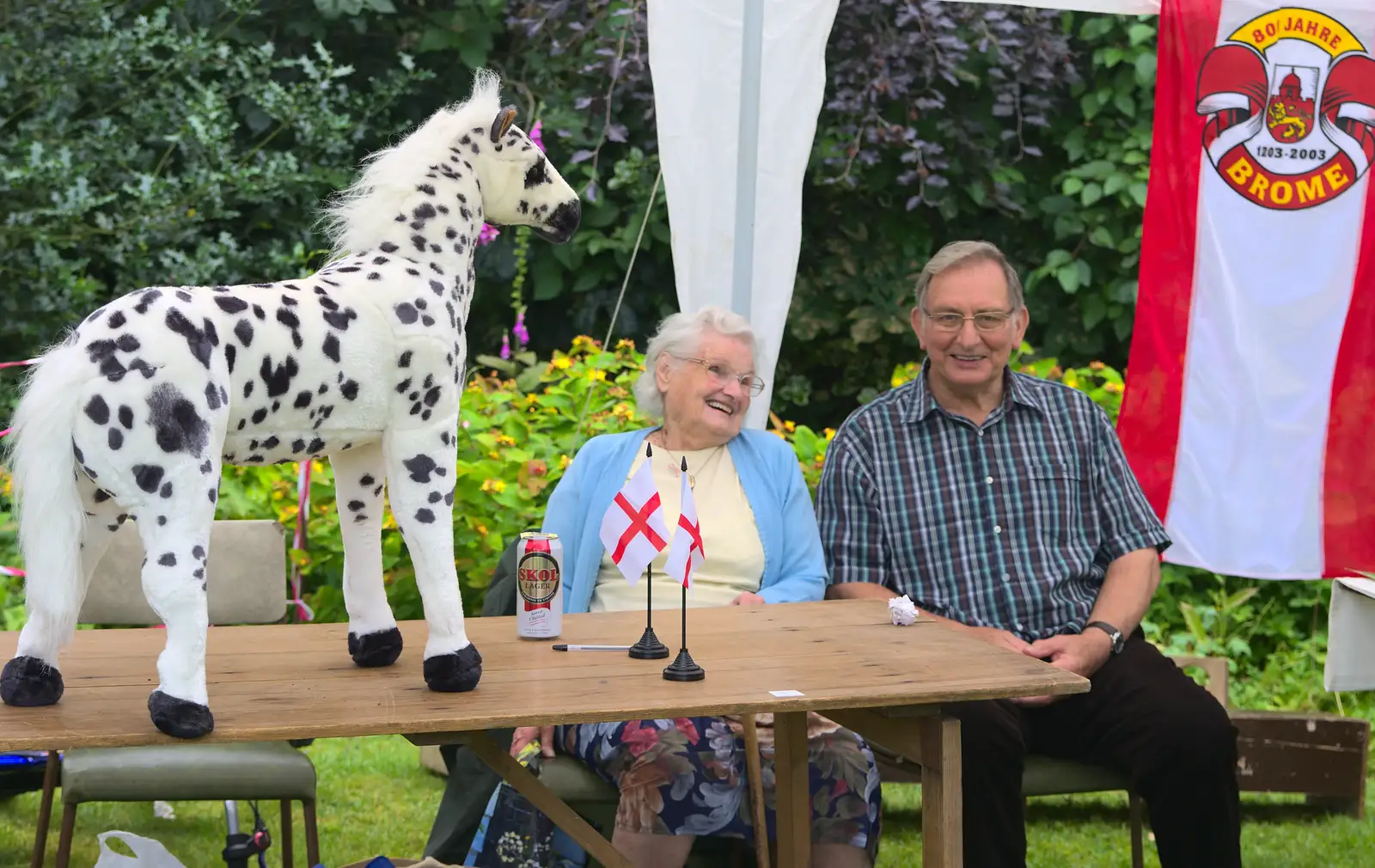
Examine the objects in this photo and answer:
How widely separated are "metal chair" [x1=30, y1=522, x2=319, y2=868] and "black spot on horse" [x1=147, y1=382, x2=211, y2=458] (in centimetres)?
95

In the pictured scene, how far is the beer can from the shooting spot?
2.66 meters

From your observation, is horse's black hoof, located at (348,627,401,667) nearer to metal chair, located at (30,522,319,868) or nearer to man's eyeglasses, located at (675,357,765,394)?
metal chair, located at (30,522,319,868)

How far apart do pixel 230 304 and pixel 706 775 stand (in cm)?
144

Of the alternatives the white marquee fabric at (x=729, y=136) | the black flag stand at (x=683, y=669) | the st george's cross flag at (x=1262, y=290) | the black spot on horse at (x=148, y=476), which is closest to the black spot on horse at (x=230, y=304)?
the black spot on horse at (x=148, y=476)

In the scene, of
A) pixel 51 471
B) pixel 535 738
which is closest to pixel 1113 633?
pixel 535 738

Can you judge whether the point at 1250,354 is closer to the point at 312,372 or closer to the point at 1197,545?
the point at 1197,545

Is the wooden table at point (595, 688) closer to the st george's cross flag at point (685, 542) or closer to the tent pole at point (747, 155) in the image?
the st george's cross flag at point (685, 542)

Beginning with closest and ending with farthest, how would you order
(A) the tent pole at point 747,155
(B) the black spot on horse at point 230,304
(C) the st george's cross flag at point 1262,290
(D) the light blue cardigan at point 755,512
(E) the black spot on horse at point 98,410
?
(E) the black spot on horse at point 98,410, (B) the black spot on horse at point 230,304, (D) the light blue cardigan at point 755,512, (A) the tent pole at point 747,155, (C) the st george's cross flag at point 1262,290

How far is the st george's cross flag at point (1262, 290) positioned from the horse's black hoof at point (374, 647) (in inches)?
93.7

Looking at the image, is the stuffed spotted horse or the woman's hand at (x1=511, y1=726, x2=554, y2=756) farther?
the woman's hand at (x1=511, y1=726, x2=554, y2=756)

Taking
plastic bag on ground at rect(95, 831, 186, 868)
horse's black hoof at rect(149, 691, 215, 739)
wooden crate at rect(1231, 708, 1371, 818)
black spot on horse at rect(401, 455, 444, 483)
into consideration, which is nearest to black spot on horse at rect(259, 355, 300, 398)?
black spot on horse at rect(401, 455, 444, 483)

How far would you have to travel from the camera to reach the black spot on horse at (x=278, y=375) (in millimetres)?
2037

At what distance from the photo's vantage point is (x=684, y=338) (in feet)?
11.5

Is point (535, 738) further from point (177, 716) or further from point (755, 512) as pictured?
point (177, 716)
